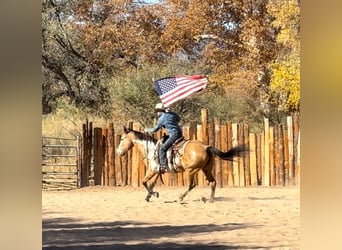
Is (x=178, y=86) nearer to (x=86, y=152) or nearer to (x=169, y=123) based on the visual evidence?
(x=169, y=123)

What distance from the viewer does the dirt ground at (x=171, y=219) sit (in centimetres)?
445

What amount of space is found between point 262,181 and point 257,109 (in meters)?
0.55

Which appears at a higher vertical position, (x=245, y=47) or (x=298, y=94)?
(x=245, y=47)

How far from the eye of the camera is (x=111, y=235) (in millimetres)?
4453

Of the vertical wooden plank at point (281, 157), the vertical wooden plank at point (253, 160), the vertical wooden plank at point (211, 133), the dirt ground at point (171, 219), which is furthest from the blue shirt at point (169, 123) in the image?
the vertical wooden plank at point (281, 157)

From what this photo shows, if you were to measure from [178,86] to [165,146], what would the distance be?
0.47 meters

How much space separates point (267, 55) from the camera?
4484mm

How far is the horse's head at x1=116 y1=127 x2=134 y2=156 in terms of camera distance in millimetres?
4484

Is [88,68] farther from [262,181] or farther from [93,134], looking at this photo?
[262,181]

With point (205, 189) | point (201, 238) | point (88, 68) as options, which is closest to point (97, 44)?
point (88, 68)

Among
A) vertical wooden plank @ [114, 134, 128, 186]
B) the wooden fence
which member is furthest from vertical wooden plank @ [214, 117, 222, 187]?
vertical wooden plank @ [114, 134, 128, 186]

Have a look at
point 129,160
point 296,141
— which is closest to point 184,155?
point 129,160

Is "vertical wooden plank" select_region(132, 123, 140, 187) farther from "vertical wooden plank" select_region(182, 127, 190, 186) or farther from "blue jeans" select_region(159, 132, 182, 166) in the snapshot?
"vertical wooden plank" select_region(182, 127, 190, 186)
